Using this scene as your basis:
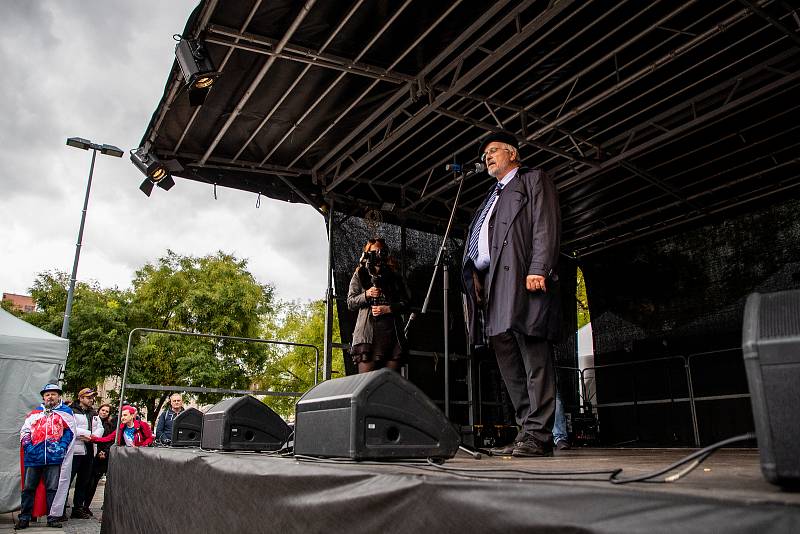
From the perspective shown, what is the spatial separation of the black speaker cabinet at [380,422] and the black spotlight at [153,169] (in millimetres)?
4981

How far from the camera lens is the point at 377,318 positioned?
5094 millimetres

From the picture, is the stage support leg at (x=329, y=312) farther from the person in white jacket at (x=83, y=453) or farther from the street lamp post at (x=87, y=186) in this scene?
the street lamp post at (x=87, y=186)

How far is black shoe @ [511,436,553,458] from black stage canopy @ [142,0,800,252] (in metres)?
3.28

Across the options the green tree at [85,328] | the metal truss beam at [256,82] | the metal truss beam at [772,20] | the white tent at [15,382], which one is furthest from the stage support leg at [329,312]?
the green tree at [85,328]

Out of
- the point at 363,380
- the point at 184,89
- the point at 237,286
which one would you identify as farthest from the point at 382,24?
the point at 237,286

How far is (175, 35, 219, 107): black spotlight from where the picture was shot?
4879 millimetres

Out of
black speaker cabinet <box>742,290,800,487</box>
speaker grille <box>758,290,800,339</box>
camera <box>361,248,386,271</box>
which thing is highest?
camera <box>361,248,386,271</box>

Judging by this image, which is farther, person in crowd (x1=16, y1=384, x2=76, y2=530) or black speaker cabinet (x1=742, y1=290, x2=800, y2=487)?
person in crowd (x1=16, y1=384, x2=76, y2=530)

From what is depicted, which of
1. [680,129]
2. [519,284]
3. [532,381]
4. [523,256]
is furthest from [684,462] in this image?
[680,129]

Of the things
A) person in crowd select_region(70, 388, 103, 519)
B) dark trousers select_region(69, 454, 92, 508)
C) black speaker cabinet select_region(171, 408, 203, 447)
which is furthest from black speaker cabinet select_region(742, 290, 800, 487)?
dark trousers select_region(69, 454, 92, 508)

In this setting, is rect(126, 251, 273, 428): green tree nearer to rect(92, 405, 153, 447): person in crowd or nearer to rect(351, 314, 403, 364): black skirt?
rect(92, 405, 153, 447): person in crowd

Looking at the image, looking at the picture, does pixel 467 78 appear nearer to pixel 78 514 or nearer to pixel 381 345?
pixel 381 345

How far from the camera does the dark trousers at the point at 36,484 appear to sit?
265 inches

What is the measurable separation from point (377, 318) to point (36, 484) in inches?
186
